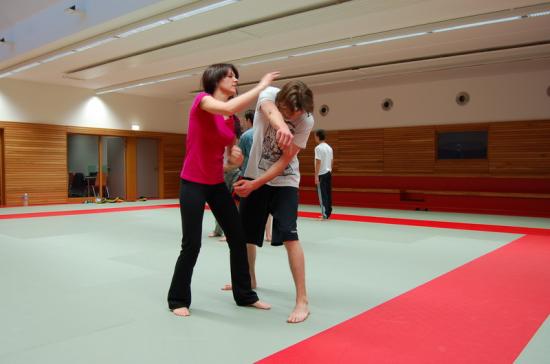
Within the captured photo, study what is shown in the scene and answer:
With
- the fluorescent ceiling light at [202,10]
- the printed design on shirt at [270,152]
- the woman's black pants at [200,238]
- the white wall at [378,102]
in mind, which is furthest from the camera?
the white wall at [378,102]

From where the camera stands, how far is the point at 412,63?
908cm

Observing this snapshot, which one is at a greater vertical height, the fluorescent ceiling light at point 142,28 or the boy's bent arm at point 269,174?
the fluorescent ceiling light at point 142,28

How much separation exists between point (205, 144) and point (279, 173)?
0.46 m

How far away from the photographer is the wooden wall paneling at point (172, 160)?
45.0 ft

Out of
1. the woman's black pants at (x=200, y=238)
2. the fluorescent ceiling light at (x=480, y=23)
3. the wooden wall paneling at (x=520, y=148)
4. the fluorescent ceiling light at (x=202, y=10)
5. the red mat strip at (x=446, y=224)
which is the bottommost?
the red mat strip at (x=446, y=224)

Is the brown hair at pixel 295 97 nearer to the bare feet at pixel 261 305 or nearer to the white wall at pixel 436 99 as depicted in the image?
the bare feet at pixel 261 305

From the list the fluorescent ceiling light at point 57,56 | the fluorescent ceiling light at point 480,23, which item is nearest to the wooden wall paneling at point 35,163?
the fluorescent ceiling light at point 57,56

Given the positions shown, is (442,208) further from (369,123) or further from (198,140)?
(198,140)

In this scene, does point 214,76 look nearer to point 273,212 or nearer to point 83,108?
point 273,212

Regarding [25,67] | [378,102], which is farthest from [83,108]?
A: [378,102]

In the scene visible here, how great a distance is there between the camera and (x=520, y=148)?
30.4ft

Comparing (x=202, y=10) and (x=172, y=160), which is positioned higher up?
(x=202, y=10)

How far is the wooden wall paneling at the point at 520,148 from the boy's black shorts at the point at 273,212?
8.28 metres

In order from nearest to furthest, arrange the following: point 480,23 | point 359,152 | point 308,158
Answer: point 480,23
point 359,152
point 308,158
